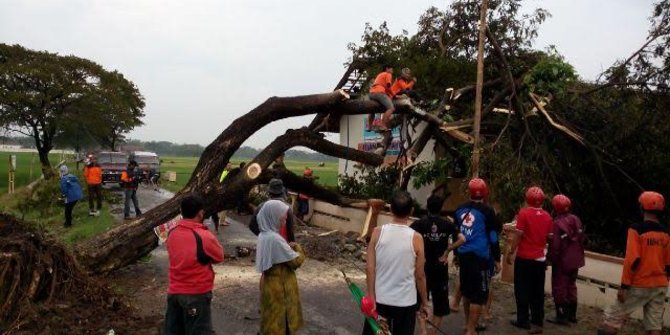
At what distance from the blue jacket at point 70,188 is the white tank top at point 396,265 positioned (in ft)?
35.7

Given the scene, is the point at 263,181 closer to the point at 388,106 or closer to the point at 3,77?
the point at 388,106

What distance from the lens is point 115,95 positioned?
38.4m

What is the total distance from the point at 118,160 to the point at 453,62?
2132cm

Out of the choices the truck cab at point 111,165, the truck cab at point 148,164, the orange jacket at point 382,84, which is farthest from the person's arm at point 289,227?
the truck cab at point 148,164

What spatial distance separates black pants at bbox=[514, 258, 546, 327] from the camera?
6.18 metres

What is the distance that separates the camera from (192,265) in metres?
4.18

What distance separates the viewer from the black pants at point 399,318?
4.09 meters

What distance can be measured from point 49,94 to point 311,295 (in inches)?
1292

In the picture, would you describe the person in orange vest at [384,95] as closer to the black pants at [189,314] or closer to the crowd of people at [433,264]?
the crowd of people at [433,264]

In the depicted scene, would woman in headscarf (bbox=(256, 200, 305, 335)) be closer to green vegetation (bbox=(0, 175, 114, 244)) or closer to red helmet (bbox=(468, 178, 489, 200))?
red helmet (bbox=(468, 178, 489, 200))

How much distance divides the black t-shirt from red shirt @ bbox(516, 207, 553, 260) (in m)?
1.20

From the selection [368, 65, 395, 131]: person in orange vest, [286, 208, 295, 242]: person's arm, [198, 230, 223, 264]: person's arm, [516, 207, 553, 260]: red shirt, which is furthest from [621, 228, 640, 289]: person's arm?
[368, 65, 395, 131]: person in orange vest

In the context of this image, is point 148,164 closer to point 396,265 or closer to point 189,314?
point 189,314

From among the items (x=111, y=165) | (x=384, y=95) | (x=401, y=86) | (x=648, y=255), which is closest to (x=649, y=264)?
(x=648, y=255)
